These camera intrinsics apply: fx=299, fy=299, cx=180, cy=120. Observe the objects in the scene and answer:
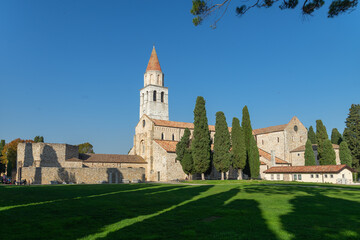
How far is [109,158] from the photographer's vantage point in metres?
48.7

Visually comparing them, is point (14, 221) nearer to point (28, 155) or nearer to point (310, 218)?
point (310, 218)

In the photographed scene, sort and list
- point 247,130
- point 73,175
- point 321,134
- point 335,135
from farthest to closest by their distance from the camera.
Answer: point 335,135 < point 321,134 < point 247,130 < point 73,175

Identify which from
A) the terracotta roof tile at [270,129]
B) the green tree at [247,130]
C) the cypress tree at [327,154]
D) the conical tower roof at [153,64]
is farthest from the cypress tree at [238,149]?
the conical tower roof at [153,64]

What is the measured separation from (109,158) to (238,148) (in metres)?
20.8

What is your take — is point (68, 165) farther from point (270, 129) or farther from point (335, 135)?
point (335, 135)

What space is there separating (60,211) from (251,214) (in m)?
6.71

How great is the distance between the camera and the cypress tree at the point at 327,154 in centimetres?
4775

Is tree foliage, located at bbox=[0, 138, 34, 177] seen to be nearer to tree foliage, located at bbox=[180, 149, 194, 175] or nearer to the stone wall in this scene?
the stone wall

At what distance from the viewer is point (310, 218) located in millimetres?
9836

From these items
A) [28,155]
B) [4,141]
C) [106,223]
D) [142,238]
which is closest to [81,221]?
[106,223]

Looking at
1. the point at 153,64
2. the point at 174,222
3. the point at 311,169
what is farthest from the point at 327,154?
the point at 174,222

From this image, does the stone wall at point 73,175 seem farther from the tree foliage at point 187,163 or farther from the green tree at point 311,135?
the green tree at point 311,135

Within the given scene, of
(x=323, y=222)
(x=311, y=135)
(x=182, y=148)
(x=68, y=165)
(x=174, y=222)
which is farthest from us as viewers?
(x=311, y=135)

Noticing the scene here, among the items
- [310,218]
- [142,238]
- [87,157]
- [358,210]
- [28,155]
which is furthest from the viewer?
[87,157]
